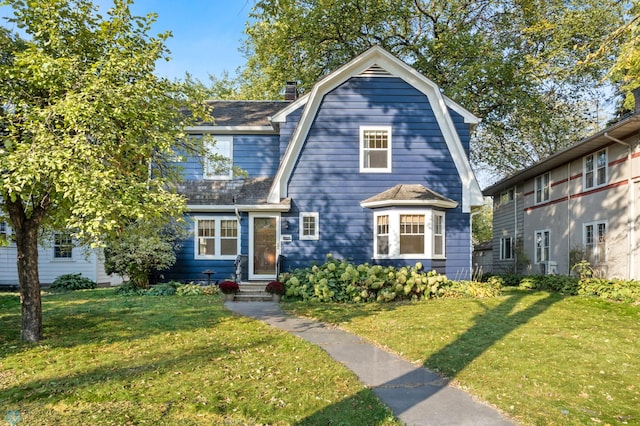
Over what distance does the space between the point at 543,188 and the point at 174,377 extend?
20500 mm

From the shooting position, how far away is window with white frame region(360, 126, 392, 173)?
15422 millimetres

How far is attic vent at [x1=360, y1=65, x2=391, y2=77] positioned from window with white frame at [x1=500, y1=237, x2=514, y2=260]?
14.5 metres

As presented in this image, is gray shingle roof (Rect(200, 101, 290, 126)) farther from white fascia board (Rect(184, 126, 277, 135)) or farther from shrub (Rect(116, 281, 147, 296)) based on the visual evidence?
shrub (Rect(116, 281, 147, 296))

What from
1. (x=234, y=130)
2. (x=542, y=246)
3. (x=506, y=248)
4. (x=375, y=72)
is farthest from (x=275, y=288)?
(x=506, y=248)

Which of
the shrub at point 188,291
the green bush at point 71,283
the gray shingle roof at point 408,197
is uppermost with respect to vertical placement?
the gray shingle roof at point 408,197

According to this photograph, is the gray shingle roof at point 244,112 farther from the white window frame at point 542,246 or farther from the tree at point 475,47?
the white window frame at point 542,246

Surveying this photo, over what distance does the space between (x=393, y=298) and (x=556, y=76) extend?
57.7 feet

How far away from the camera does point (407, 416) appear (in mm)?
4480

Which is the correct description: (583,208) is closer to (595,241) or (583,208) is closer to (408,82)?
(595,241)

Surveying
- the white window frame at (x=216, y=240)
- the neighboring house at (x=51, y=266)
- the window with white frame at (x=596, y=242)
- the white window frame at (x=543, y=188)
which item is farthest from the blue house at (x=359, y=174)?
the white window frame at (x=543, y=188)

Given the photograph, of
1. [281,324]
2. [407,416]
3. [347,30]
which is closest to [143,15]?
[281,324]

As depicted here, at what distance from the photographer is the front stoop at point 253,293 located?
12.9m

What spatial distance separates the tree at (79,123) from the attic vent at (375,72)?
849 cm

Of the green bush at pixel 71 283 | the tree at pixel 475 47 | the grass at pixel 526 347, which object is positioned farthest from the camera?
the tree at pixel 475 47
